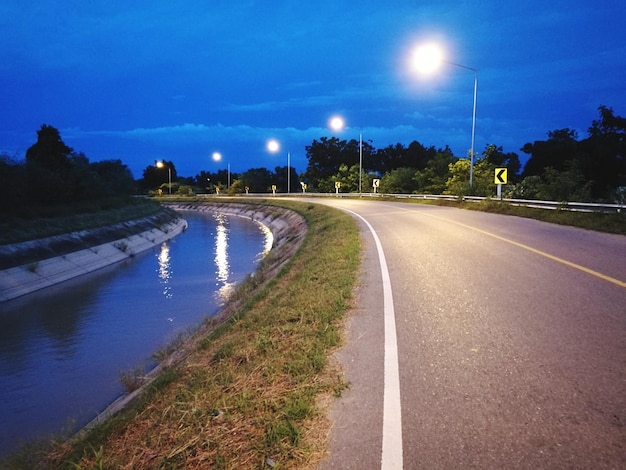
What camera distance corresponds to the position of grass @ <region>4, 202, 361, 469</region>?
322cm

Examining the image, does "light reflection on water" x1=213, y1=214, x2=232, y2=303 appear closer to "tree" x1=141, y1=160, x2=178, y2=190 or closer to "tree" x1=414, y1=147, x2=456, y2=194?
"tree" x1=414, y1=147, x2=456, y2=194

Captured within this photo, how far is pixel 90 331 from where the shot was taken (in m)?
11.6

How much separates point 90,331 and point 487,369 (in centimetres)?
1097

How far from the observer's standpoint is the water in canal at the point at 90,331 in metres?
7.14

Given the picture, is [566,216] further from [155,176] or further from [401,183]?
[155,176]

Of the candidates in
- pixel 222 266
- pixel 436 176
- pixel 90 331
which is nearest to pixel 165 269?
pixel 222 266

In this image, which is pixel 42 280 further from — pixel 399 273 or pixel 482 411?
pixel 482 411

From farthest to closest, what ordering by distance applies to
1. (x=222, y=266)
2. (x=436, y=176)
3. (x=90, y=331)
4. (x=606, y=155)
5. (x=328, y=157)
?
(x=328, y=157)
(x=436, y=176)
(x=606, y=155)
(x=222, y=266)
(x=90, y=331)

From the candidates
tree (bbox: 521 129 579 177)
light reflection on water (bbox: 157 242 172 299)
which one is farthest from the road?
tree (bbox: 521 129 579 177)

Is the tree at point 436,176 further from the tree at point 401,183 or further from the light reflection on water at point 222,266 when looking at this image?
the light reflection on water at point 222,266

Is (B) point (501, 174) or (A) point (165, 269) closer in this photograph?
(A) point (165, 269)

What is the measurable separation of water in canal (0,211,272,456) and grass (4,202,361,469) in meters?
2.09

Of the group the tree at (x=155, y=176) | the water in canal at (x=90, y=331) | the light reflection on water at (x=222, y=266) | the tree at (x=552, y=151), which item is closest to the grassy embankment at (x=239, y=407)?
Answer: the water in canal at (x=90, y=331)

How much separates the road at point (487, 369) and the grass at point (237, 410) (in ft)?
0.87
